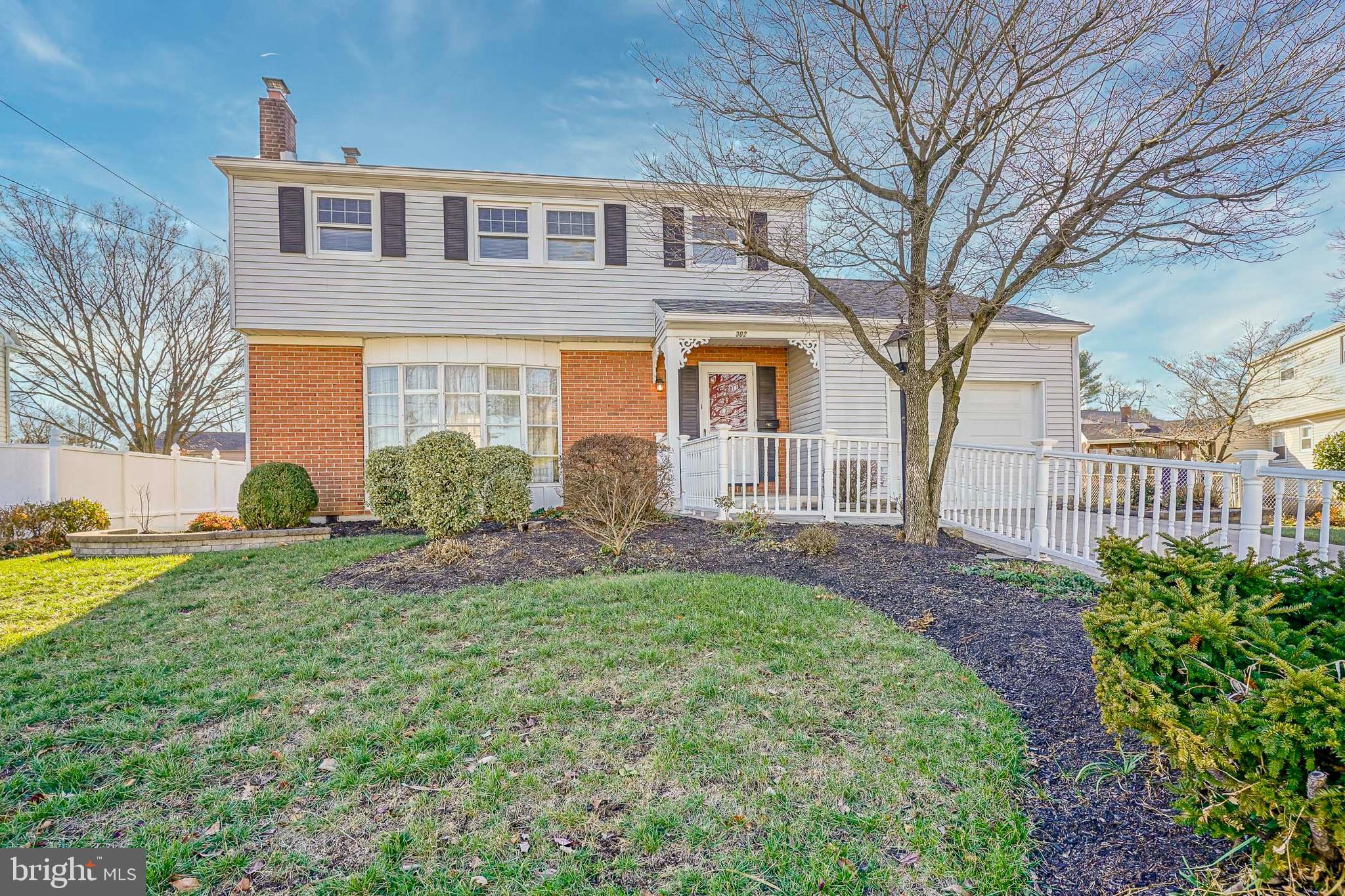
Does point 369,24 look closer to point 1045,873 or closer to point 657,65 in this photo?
point 657,65

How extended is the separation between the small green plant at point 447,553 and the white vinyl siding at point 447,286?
203 inches

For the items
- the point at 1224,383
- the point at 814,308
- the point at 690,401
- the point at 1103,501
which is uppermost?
the point at 814,308

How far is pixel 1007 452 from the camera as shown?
6.72 m

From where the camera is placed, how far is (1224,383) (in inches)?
626

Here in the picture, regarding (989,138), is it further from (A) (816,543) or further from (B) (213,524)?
(B) (213,524)

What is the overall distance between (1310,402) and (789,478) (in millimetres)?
22059

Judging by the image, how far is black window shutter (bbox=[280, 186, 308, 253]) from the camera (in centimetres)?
970

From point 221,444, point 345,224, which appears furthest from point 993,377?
point 221,444

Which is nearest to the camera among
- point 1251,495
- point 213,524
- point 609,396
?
point 1251,495

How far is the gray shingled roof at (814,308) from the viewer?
9.89m

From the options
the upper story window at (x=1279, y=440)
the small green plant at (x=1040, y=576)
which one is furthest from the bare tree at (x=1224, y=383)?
the small green plant at (x=1040, y=576)

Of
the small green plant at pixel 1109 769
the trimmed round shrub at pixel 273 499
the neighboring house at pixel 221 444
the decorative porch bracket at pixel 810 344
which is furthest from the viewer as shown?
the neighboring house at pixel 221 444

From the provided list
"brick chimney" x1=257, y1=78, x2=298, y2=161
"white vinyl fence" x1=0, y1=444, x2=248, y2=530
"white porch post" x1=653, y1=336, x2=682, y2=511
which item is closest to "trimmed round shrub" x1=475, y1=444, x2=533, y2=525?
"white porch post" x1=653, y1=336, x2=682, y2=511

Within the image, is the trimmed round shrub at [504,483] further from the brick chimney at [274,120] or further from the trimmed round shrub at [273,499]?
the brick chimney at [274,120]
